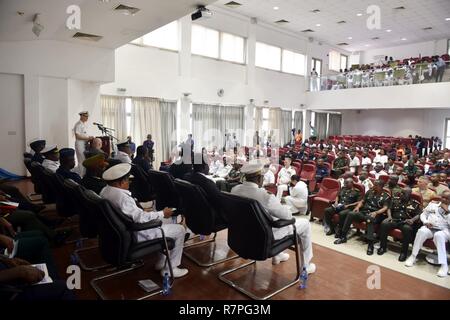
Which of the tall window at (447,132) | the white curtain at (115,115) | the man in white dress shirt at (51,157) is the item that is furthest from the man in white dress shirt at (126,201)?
the tall window at (447,132)

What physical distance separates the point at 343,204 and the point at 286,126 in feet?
40.3

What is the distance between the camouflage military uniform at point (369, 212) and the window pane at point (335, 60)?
649 inches

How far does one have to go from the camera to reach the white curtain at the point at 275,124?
16359 mm

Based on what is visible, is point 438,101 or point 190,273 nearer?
point 190,273

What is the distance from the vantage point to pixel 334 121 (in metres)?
20.0

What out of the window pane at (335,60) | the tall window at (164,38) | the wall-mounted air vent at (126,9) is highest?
the window pane at (335,60)

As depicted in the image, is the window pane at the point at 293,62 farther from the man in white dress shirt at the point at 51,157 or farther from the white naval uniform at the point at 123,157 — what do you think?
the man in white dress shirt at the point at 51,157

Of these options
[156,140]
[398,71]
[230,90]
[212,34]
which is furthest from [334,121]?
[156,140]

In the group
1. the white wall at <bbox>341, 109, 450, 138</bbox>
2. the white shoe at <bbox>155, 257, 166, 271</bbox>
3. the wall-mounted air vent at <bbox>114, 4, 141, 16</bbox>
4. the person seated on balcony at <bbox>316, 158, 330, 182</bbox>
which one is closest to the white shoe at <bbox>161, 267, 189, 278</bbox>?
the white shoe at <bbox>155, 257, 166, 271</bbox>

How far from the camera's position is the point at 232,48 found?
14328 mm

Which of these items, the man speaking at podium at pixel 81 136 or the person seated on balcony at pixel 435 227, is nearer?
the person seated on balcony at pixel 435 227

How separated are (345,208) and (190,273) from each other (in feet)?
9.37

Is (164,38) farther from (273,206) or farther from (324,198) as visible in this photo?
(273,206)

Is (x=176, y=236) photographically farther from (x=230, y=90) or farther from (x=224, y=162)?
(x=230, y=90)
